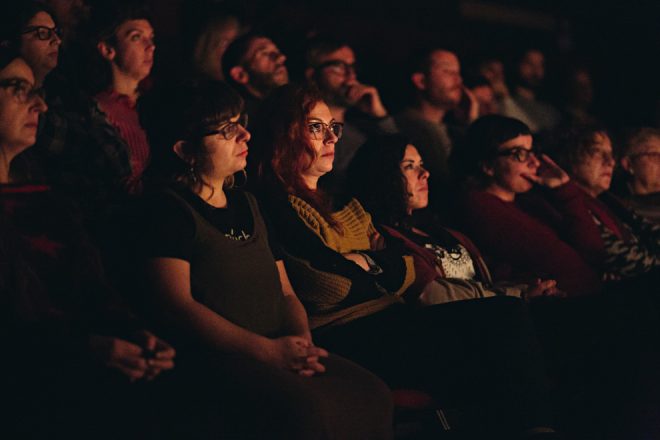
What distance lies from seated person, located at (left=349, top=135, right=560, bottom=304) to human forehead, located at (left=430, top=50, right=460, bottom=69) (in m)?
1.17

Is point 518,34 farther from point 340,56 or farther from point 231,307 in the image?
point 231,307

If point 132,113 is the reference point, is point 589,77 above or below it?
below

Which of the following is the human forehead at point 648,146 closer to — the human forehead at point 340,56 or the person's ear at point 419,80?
the person's ear at point 419,80

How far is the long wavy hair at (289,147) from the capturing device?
104 inches

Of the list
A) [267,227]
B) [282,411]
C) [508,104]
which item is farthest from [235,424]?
[508,104]

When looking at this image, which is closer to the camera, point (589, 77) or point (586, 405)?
point (586, 405)

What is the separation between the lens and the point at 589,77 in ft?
17.0

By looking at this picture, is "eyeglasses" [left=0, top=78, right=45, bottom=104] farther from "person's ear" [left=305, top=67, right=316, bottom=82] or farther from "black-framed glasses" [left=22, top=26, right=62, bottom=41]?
"person's ear" [left=305, top=67, right=316, bottom=82]

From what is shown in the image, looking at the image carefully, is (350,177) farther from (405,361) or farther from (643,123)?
(643,123)

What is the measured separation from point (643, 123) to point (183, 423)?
4.21m


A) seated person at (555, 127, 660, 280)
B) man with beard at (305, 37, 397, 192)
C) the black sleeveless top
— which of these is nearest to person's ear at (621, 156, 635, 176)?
seated person at (555, 127, 660, 280)

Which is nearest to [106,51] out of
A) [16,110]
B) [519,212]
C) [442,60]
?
[16,110]

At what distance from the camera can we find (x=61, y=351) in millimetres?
1835

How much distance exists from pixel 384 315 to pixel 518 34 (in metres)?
3.85
